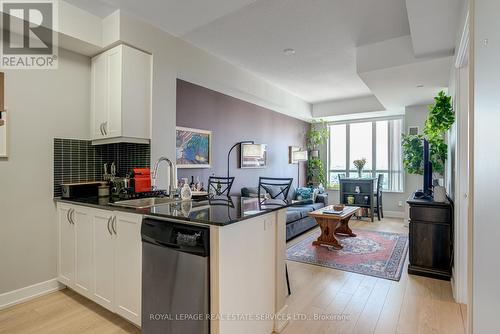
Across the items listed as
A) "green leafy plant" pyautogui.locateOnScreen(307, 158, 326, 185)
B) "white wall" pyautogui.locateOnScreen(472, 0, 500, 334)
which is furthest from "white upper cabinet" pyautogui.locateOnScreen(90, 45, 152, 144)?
"green leafy plant" pyautogui.locateOnScreen(307, 158, 326, 185)

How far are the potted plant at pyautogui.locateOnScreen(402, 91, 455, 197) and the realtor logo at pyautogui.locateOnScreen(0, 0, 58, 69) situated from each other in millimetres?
4026

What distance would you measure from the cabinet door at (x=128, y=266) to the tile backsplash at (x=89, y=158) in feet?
3.66

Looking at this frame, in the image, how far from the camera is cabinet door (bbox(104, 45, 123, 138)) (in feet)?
9.12

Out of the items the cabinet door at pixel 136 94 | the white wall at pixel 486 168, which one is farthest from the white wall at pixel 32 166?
the white wall at pixel 486 168

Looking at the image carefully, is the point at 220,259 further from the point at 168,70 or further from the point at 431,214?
the point at 431,214

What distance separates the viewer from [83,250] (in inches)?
96.9

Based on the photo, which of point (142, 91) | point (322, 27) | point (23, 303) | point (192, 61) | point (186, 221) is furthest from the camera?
point (192, 61)

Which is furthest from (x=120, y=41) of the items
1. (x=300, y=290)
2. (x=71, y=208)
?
(x=300, y=290)

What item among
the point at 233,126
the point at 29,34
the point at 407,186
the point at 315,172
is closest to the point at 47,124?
the point at 29,34

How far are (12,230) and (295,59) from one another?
4068 millimetres

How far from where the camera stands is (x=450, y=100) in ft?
10.0

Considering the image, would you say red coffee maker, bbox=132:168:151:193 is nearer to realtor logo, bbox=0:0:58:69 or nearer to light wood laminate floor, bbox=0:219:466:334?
light wood laminate floor, bbox=0:219:466:334

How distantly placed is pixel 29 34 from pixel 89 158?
1325mm

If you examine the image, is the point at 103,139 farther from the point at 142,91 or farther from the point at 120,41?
the point at 120,41
